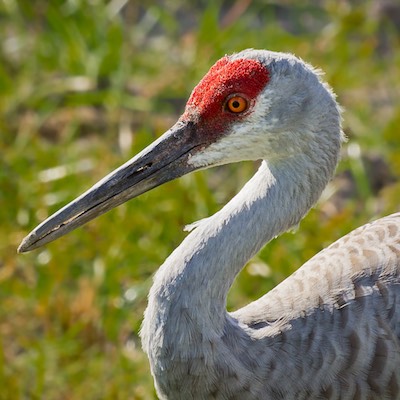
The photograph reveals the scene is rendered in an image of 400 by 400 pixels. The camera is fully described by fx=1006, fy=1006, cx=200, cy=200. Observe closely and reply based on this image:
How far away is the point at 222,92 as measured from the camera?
3205mm

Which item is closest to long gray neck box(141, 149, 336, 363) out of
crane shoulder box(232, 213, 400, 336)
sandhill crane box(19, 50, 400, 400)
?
sandhill crane box(19, 50, 400, 400)

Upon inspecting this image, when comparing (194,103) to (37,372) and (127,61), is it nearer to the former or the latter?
(37,372)

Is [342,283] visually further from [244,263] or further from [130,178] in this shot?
[130,178]

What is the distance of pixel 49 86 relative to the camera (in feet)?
19.7

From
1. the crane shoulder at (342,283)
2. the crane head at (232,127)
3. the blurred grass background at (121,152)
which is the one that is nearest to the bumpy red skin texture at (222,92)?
the crane head at (232,127)

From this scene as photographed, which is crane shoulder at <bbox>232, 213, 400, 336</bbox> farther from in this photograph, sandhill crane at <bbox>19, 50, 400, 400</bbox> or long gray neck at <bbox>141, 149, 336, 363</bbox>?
long gray neck at <bbox>141, 149, 336, 363</bbox>

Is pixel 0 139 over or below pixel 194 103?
over

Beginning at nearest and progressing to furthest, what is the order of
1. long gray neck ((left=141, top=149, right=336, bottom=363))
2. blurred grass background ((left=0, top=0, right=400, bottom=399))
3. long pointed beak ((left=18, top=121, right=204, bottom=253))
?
long gray neck ((left=141, top=149, right=336, bottom=363)) < long pointed beak ((left=18, top=121, right=204, bottom=253)) < blurred grass background ((left=0, top=0, right=400, bottom=399))

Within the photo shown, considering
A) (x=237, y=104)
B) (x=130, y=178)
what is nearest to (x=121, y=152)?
(x=130, y=178)

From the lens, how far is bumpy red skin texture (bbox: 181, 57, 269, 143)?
10.4ft

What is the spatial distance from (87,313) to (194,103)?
1664mm

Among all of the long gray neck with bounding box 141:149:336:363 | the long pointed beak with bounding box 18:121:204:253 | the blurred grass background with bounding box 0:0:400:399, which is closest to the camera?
the long gray neck with bounding box 141:149:336:363

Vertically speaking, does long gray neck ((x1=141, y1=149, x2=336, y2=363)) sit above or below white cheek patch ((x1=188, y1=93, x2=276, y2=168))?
below

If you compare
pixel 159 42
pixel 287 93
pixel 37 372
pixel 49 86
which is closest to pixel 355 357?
pixel 287 93
